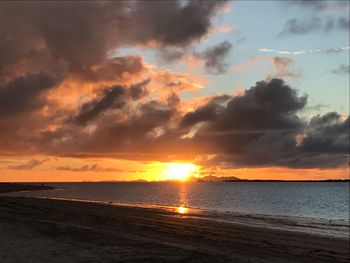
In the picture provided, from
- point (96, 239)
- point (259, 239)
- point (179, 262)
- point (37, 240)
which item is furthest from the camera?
point (259, 239)

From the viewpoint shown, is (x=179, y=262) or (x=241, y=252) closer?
(x=179, y=262)

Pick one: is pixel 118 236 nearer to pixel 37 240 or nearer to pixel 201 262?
pixel 37 240

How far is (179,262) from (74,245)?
186 inches

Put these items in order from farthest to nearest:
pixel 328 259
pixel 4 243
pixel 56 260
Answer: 1. pixel 328 259
2. pixel 4 243
3. pixel 56 260

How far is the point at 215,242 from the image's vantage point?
2295 centimetres

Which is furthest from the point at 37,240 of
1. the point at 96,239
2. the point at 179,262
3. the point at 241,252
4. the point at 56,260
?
the point at 241,252

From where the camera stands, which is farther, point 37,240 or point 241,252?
point 241,252

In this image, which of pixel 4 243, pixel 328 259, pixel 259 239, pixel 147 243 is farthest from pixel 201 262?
pixel 259 239

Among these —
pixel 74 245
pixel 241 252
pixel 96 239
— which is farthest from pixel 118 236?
pixel 241 252

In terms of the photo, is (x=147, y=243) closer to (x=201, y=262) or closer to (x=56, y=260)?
(x=201, y=262)

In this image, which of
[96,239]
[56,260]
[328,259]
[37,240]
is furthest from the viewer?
[328,259]

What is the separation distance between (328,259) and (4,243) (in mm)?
15207

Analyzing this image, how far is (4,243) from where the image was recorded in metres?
16.1

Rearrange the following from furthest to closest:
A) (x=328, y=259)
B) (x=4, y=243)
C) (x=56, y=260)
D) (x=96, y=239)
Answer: (x=328, y=259)
(x=96, y=239)
(x=4, y=243)
(x=56, y=260)
